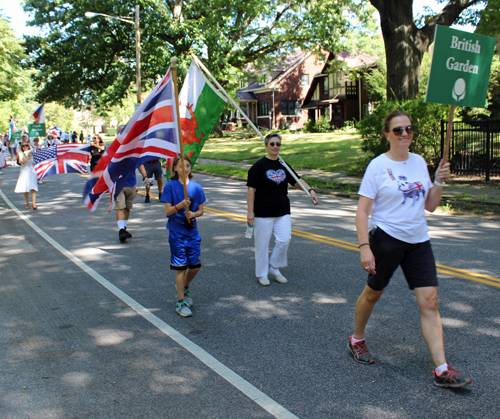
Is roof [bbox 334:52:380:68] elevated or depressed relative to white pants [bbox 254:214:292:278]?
elevated

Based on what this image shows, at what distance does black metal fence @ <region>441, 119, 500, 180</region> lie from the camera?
1568 centimetres

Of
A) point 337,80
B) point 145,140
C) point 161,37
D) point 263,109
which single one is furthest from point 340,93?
point 145,140

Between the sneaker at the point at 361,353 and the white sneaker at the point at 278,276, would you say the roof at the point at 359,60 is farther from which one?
the sneaker at the point at 361,353

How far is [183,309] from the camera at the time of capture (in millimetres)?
5312

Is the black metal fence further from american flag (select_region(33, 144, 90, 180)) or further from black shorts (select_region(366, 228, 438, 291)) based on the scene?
black shorts (select_region(366, 228, 438, 291))

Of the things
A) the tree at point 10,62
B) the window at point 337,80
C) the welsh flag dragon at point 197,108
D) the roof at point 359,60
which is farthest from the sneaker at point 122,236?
the window at point 337,80

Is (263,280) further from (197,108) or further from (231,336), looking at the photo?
(197,108)

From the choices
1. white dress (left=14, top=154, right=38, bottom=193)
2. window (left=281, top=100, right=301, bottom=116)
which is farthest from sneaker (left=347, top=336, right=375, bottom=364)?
window (left=281, top=100, right=301, bottom=116)

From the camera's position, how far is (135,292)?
20.3 ft

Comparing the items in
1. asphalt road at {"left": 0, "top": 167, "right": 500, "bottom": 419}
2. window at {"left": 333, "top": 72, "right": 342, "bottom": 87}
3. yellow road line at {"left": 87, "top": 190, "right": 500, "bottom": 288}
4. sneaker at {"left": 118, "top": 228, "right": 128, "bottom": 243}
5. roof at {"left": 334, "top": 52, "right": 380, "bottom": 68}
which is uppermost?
roof at {"left": 334, "top": 52, "right": 380, "bottom": 68}

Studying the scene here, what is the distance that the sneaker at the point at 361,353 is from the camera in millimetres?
4086

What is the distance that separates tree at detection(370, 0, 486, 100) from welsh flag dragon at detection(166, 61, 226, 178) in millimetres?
12842

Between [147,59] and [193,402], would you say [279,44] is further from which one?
[193,402]

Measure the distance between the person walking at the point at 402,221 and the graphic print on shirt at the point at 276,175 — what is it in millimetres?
2447
